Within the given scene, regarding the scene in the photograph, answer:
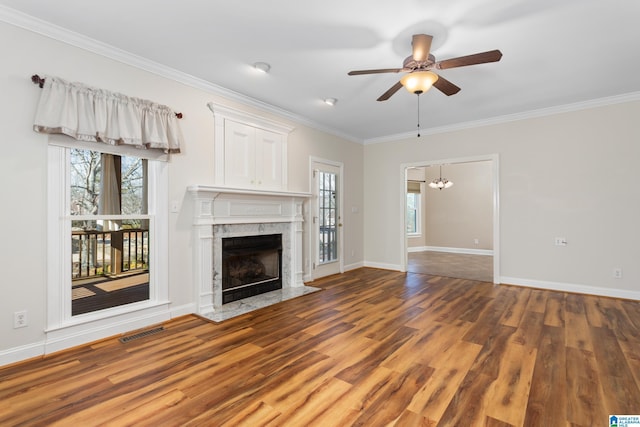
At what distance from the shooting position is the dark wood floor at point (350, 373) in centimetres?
184

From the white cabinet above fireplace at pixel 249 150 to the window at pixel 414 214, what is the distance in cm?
590

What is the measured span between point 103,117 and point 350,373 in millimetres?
3161

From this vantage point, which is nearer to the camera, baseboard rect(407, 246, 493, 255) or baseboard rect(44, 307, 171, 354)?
baseboard rect(44, 307, 171, 354)

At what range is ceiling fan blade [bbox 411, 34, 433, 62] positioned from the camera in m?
2.63

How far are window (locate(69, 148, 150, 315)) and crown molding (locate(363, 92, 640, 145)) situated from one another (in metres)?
4.80

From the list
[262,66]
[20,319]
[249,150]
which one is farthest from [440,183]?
[20,319]

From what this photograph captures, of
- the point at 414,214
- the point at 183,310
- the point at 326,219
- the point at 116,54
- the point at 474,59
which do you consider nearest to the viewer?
the point at 474,59

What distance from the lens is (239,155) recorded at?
13.6 feet

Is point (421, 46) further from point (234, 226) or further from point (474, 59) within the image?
point (234, 226)

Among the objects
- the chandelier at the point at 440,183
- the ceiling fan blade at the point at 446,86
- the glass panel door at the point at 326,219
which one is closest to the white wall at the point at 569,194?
the glass panel door at the point at 326,219

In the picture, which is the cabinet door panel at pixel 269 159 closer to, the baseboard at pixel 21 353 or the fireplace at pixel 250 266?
the fireplace at pixel 250 266

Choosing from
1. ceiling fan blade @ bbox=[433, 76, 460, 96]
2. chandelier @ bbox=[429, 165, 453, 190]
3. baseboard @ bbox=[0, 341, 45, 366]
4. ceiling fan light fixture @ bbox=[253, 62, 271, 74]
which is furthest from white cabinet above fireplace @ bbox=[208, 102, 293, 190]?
chandelier @ bbox=[429, 165, 453, 190]

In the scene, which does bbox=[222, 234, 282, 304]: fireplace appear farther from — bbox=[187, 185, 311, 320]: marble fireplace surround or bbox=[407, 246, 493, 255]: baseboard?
bbox=[407, 246, 493, 255]: baseboard

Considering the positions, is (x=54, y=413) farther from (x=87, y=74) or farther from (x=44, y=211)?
(x=87, y=74)
